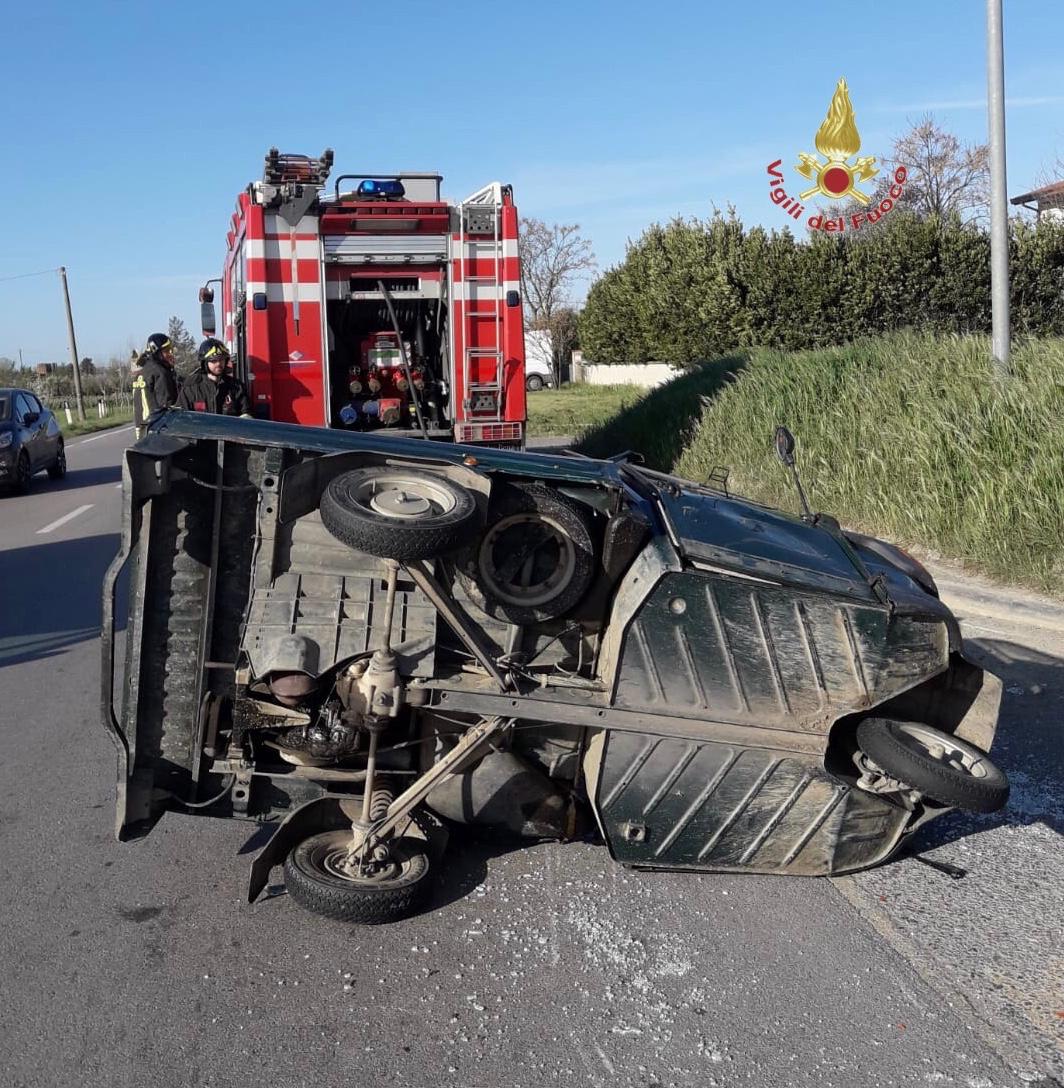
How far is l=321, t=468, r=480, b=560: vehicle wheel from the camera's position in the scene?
138 inches

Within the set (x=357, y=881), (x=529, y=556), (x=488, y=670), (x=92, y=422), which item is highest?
(x=529, y=556)

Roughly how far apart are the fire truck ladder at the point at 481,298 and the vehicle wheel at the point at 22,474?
8374 millimetres

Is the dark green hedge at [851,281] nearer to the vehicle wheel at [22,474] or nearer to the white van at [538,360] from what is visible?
the vehicle wheel at [22,474]

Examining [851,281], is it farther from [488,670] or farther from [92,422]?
[92,422]

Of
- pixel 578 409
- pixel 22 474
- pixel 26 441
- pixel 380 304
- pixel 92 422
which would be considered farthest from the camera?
pixel 92 422

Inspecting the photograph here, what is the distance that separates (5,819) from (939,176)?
4240cm

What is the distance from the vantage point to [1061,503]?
314 inches

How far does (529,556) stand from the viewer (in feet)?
13.2

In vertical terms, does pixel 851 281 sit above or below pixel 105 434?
above

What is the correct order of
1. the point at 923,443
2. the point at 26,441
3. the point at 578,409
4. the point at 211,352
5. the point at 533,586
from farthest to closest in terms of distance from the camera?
the point at 578,409 < the point at 26,441 < the point at 211,352 < the point at 923,443 < the point at 533,586

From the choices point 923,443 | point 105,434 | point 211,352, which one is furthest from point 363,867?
point 105,434

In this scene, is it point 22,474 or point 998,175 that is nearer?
point 998,175

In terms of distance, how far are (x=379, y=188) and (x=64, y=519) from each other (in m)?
5.80

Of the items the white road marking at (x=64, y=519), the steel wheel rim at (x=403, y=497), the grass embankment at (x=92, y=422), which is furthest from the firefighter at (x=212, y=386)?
the grass embankment at (x=92, y=422)
